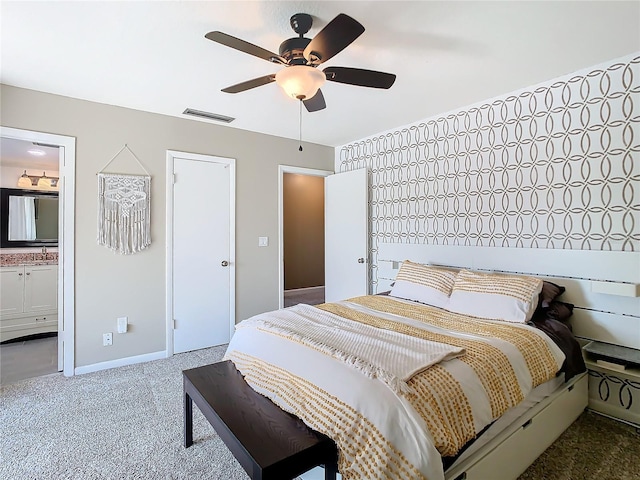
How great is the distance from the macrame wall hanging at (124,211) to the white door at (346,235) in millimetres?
2249

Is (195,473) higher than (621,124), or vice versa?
(621,124)

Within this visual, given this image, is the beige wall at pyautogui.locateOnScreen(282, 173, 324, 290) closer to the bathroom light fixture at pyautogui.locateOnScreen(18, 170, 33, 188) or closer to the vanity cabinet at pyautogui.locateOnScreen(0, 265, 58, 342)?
the vanity cabinet at pyautogui.locateOnScreen(0, 265, 58, 342)

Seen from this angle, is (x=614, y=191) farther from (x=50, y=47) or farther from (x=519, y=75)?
(x=50, y=47)

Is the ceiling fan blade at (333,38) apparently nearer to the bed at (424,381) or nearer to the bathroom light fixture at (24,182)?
the bed at (424,381)

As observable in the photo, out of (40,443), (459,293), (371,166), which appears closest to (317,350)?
(459,293)

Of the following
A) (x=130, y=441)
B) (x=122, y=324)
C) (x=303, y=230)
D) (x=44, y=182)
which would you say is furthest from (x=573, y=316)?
(x=44, y=182)

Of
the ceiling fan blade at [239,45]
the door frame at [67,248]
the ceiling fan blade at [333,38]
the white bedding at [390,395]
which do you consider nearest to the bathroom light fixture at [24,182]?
the door frame at [67,248]

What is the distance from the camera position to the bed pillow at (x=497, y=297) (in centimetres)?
232

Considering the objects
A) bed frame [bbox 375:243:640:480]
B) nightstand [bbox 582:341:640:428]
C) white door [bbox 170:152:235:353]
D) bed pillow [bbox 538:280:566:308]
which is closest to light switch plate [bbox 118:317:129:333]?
white door [bbox 170:152:235:353]

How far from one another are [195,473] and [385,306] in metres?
1.70

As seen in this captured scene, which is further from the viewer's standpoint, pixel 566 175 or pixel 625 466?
pixel 566 175

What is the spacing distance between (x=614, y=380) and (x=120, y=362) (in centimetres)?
417

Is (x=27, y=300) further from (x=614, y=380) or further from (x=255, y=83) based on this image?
(x=614, y=380)

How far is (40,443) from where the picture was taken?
2029mm
